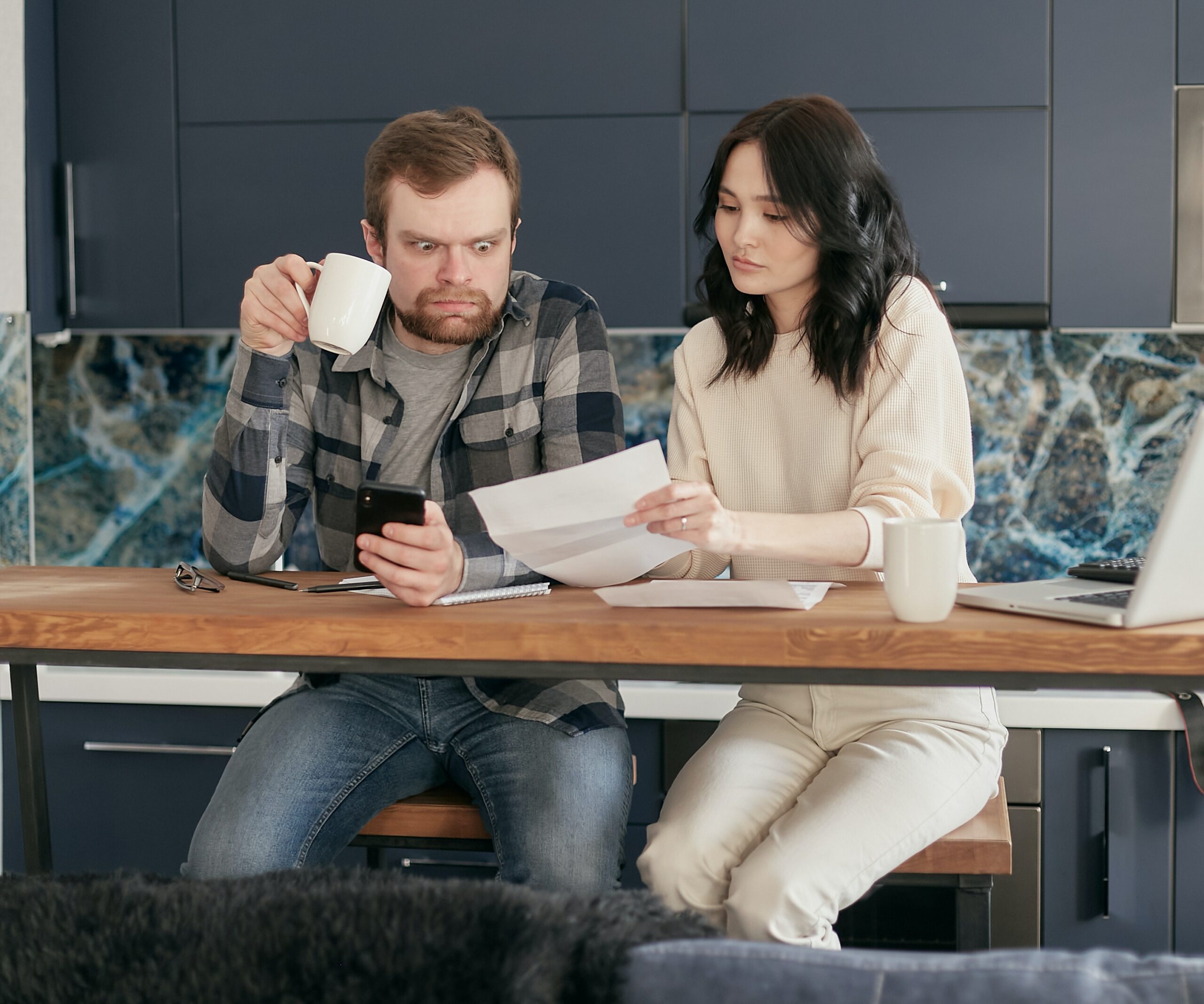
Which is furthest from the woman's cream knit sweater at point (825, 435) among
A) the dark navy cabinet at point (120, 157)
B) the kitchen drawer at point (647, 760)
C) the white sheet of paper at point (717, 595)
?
the dark navy cabinet at point (120, 157)

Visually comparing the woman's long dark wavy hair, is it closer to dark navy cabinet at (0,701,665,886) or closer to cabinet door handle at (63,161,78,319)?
dark navy cabinet at (0,701,665,886)

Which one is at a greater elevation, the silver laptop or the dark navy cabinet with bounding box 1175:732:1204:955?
the silver laptop

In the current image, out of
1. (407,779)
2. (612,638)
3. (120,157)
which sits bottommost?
(407,779)

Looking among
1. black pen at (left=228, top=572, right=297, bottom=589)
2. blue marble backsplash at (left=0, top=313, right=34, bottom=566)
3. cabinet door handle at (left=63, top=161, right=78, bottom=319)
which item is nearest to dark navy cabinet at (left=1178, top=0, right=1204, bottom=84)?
black pen at (left=228, top=572, right=297, bottom=589)

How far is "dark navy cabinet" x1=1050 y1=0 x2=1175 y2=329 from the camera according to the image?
2.36 m

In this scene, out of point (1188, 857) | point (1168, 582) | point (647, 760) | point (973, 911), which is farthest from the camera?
point (647, 760)

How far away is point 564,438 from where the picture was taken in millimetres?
1730

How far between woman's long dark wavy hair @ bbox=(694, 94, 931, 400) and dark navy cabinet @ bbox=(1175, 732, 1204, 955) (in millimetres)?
1070

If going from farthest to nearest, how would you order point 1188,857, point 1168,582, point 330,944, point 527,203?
point 527,203
point 1188,857
point 1168,582
point 330,944

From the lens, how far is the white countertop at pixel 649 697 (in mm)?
2174

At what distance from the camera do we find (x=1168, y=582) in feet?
3.62

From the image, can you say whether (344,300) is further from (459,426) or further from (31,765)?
(31,765)

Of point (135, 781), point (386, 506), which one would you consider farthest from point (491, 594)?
point (135, 781)

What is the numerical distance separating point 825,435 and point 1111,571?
463 mm
